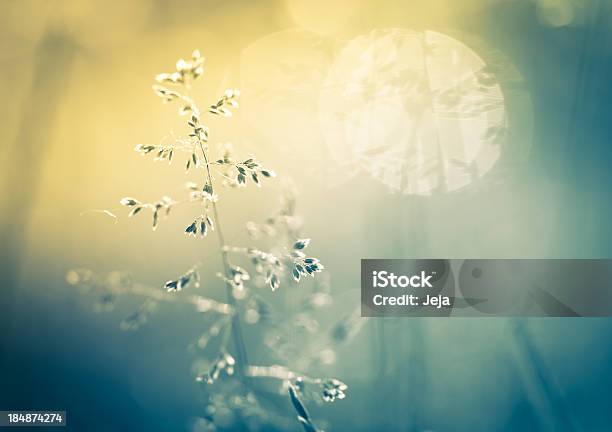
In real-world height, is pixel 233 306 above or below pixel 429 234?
below

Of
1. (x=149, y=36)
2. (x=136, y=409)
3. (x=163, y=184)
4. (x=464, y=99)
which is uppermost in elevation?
(x=149, y=36)

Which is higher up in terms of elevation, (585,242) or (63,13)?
(63,13)

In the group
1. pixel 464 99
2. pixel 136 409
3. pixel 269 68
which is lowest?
pixel 136 409

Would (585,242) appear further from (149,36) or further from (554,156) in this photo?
(149,36)

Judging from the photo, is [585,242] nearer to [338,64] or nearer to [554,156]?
[554,156]

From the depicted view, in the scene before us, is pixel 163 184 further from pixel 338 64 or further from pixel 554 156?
A: pixel 554 156

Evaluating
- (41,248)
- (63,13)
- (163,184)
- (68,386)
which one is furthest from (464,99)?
(68,386)

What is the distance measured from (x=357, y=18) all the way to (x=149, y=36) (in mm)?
646

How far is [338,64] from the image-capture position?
159cm

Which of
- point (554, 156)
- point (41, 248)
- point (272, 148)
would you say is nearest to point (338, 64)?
point (272, 148)

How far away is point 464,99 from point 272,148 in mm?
608

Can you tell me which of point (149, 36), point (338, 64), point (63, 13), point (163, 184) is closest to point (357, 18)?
point (338, 64)

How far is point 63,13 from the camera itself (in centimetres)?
162

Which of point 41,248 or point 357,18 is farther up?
point 357,18
